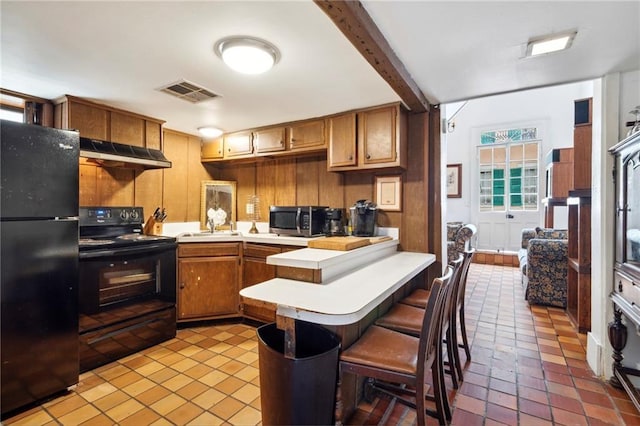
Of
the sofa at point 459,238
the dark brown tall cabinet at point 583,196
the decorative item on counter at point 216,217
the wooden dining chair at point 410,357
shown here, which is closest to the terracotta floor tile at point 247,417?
the wooden dining chair at point 410,357

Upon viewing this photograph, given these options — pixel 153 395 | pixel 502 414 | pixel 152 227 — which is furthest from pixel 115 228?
pixel 502 414

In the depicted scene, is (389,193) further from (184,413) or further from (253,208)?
(184,413)

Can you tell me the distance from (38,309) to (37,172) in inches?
33.4

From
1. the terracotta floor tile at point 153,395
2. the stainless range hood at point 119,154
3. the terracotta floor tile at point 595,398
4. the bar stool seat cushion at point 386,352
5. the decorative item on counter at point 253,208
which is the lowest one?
the terracotta floor tile at point 153,395

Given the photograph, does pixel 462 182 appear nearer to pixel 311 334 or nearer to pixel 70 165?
pixel 311 334

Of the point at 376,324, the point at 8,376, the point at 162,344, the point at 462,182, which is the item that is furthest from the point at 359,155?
the point at 462,182

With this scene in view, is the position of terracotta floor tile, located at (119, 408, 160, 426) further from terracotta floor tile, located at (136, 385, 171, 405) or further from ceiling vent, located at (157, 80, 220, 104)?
ceiling vent, located at (157, 80, 220, 104)

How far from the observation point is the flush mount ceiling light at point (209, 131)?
11.6ft

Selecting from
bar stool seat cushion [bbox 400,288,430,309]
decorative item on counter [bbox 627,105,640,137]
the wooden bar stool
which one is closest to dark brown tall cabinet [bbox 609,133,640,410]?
decorative item on counter [bbox 627,105,640,137]

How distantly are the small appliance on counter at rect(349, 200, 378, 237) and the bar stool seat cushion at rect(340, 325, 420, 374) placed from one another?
1.36 m

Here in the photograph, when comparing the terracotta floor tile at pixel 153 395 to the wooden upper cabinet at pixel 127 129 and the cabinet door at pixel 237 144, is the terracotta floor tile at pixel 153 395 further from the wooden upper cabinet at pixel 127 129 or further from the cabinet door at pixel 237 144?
the cabinet door at pixel 237 144

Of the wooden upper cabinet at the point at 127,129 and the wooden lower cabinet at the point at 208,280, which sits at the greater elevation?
the wooden upper cabinet at the point at 127,129

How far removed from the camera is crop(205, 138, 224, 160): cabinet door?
12.6 ft

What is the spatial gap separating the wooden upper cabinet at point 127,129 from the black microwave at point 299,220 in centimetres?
154
